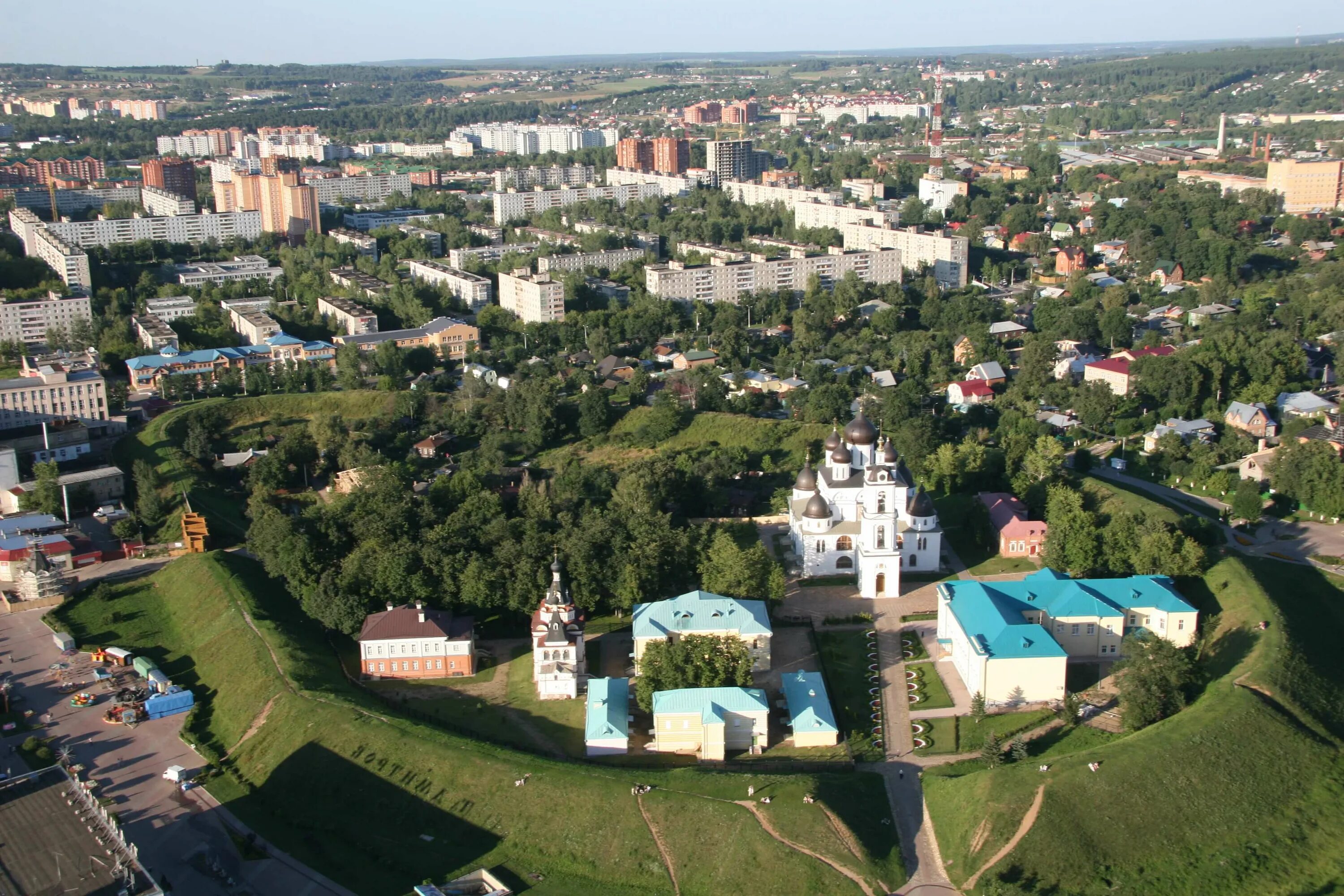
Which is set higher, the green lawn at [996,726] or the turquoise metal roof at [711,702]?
the turquoise metal roof at [711,702]

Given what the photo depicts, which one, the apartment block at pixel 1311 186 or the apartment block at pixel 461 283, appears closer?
the apartment block at pixel 461 283

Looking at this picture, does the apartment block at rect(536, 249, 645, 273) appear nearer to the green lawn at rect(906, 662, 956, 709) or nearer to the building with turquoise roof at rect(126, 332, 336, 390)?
the building with turquoise roof at rect(126, 332, 336, 390)

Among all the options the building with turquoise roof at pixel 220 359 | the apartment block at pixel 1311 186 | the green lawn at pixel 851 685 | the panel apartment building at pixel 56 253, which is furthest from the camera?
the apartment block at pixel 1311 186

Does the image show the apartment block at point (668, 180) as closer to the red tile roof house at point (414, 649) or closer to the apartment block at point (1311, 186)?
the apartment block at point (1311, 186)

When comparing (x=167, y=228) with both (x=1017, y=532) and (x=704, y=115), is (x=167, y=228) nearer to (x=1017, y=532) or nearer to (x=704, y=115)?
(x=1017, y=532)

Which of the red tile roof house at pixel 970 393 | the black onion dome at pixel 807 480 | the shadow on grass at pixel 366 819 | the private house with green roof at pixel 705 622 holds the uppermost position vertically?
the black onion dome at pixel 807 480

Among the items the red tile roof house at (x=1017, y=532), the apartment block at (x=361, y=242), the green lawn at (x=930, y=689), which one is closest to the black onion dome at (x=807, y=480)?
the red tile roof house at (x=1017, y=532)

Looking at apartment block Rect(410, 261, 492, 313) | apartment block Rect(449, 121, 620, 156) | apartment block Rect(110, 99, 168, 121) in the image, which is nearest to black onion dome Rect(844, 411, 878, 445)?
apartment block Rect(410, 261, 492, 313)
